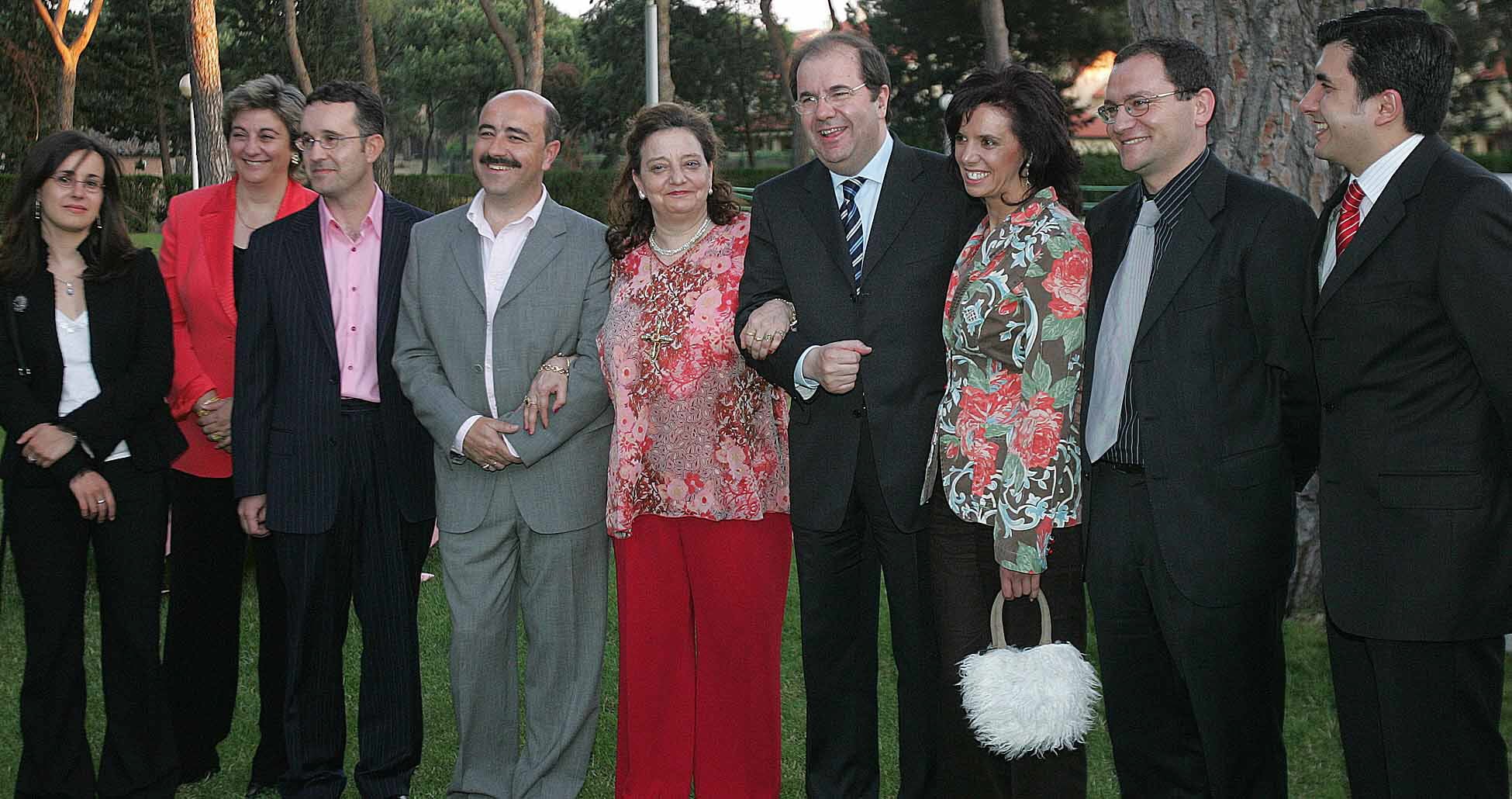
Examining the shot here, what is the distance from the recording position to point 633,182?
13.6 feet

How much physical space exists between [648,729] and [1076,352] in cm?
184

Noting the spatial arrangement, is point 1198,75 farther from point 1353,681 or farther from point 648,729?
point 648,729

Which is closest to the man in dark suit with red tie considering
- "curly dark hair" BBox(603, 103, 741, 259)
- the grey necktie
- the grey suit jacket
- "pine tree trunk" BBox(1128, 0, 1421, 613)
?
the grey necktie

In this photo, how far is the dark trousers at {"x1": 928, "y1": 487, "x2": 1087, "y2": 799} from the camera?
3.50 meters

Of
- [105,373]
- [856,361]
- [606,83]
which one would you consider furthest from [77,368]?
[606,83]

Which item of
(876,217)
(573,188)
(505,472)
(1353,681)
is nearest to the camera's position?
(1353,681)

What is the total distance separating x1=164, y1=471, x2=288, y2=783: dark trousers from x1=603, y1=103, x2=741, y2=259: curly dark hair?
1.58m

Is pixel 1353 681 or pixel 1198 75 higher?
pixel 1198 75

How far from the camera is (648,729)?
423 centimetres

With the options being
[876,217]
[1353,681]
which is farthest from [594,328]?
[1353,681]

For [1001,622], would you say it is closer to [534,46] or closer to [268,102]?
[268,102]

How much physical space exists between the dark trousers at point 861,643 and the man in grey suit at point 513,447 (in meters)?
0.74

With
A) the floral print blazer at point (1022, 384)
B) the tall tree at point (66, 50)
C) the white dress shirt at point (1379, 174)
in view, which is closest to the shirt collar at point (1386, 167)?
the white dress shirt at point (1379, 174)

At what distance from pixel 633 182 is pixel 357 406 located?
114 cm
